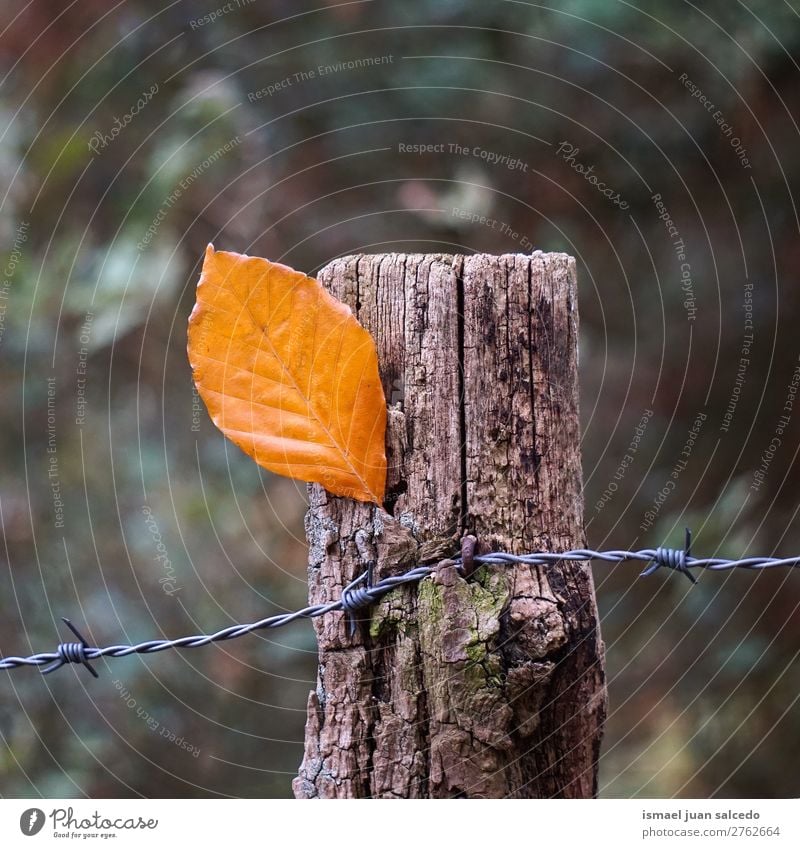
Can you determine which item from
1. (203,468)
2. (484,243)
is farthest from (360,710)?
(203,468)

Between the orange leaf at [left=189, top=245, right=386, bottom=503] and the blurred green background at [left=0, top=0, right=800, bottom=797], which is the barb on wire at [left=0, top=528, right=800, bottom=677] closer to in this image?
the orange leaf at [left=189, top=245, right=386, bottom=503]

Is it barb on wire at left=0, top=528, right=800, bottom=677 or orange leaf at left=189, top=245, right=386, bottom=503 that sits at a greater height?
orange leaf at left=189, top=245, right=386, bottom=503

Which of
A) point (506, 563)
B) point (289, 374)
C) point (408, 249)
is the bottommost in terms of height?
point (506, 563)

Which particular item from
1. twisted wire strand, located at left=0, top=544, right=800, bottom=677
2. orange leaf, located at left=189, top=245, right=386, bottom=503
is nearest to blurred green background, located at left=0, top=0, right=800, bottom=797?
twisted wire strand, located at left=0, top=544, right=800, bottom=677

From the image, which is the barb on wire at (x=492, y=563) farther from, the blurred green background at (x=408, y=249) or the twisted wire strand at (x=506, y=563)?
the blurred green background at (x=408, y=249)

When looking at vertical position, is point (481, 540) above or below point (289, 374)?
below

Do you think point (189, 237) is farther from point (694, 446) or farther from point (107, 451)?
point (694, 446)

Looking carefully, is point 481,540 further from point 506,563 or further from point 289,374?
point 289,374

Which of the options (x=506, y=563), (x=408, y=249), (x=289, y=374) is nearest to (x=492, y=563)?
(x=506, y=563)
